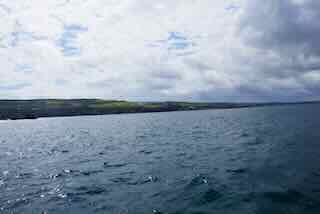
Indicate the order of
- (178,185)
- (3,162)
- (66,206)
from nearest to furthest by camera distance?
(66,206) → (178,185) → (3,162)

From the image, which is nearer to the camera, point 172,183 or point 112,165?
point 172,183

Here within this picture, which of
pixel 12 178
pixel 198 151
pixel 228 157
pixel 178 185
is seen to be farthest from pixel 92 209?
pixel 198 151

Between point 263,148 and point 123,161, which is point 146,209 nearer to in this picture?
point 123,161

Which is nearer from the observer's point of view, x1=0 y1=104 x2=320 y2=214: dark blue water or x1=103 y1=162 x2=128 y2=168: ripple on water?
x1=0 y1=104 x2=320 y2=214: dark blue water

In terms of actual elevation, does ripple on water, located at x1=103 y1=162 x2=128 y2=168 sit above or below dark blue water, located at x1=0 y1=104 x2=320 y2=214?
below

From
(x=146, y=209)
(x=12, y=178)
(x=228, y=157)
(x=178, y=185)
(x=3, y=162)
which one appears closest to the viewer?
(x=146, y=209)

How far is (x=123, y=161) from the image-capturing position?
41531 mm

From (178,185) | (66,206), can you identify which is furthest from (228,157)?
(66,206)

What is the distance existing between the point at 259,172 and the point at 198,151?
17.2 m

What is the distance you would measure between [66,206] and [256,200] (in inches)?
607

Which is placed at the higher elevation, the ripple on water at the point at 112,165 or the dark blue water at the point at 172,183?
A: the dark blue water at the point at 172,183

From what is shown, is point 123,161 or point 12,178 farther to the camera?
point 123,161

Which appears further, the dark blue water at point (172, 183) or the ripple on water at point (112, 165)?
the ripple on water at point (112, 165)

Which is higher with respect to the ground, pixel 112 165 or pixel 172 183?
pixel 172 183
